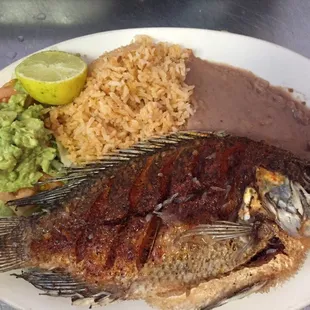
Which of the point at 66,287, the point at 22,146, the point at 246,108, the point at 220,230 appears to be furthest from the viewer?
the point at 246,108

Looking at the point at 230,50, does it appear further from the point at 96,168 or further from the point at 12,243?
the point at 12,243

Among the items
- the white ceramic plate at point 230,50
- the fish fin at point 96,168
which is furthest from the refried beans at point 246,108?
the fish fin at point 96,168

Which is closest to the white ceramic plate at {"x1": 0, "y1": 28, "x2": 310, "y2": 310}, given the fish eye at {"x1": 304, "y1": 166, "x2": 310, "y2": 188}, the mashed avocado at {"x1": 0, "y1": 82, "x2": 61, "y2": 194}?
the mashed avocado at {"x1": 0, "y1": 82, "x2": 61, "y2": 194}

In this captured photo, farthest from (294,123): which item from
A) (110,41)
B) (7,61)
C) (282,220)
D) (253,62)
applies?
(7,61)

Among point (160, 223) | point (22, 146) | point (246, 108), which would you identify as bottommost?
point (22, 146)

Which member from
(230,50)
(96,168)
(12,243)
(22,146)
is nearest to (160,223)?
(96,168)

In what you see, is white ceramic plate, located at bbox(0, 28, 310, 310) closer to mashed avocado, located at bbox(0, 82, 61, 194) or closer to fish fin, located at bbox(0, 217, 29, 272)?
mashed avocado, located at bbox(0, 82, 61, 194)

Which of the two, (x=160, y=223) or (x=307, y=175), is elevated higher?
(x=307, y=175)

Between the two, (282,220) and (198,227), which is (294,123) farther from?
(198,227)
